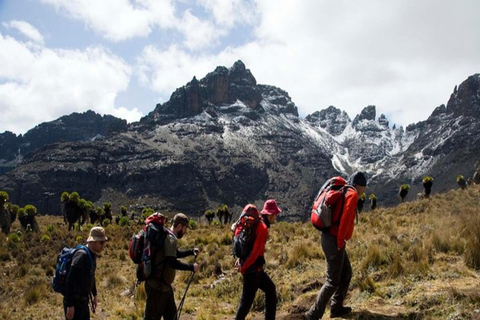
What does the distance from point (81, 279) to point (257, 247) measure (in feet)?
8.06

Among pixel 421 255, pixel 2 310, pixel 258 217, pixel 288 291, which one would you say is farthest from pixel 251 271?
pixel 2 310

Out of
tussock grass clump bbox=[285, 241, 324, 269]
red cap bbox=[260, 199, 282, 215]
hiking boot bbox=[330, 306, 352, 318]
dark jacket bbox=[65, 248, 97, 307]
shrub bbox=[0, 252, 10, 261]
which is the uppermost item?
red cap bbox=[260, 199, 282, 215]

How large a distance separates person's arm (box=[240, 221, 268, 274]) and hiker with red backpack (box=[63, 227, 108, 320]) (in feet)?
6.87

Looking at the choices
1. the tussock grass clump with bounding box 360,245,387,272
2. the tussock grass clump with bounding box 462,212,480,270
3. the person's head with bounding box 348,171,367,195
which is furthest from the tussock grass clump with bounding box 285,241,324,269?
the person's head with bounding box 348,171,367,195

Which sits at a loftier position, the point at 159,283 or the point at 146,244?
the point at 146,244

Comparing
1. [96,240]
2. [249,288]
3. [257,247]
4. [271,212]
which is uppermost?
[271,212]

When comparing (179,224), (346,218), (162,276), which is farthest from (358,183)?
(162,276)

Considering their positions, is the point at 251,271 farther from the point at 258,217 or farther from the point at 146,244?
the point at 146,244

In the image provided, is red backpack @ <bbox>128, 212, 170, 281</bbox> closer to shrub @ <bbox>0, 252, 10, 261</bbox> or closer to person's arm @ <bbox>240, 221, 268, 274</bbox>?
person's arm @ <bbox>240, 221, 268, 274</bbox>

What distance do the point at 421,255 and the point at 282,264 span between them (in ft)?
14.1

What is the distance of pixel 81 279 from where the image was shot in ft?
17.4

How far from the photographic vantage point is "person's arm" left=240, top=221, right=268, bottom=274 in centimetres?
576

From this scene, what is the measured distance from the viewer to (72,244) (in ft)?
66.9

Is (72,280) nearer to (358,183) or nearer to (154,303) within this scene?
(154,303)
